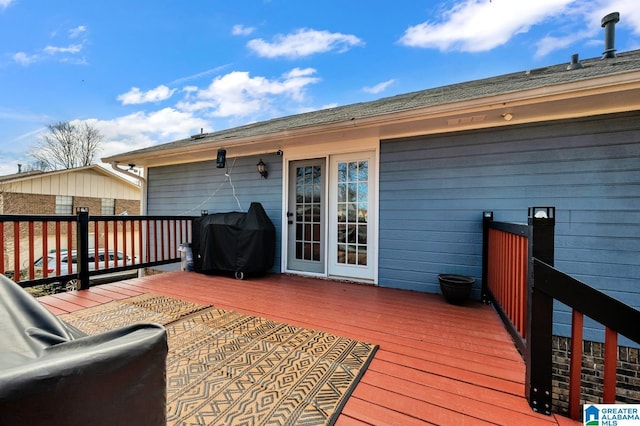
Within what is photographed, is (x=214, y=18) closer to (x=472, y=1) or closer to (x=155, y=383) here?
(x=472, y=1)

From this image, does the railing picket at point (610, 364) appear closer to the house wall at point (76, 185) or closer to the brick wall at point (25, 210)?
the brick wall at point (25, 210)

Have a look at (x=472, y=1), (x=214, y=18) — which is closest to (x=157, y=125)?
(x=214, y=18)

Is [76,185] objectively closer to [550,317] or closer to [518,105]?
[518,105]

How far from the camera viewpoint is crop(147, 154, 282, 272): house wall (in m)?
4.84

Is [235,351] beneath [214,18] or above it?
beneath

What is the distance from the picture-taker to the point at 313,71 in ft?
28.1

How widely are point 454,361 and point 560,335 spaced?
201cm

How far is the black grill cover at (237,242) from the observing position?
4.21 meters

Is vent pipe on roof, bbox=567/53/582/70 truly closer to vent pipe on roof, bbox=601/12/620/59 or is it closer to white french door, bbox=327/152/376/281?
vent pipe on roof, bbox=601/12/620/59

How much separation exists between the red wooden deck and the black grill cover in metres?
0.23

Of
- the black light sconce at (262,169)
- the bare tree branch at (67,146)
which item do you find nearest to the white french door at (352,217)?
the black light sconce at (262,169)

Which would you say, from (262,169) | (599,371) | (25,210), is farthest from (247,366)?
(25,210)

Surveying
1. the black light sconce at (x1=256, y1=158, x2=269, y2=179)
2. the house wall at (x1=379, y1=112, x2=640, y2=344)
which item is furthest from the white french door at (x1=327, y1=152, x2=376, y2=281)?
the black light sconce at (x1=256, y1=158, x2=269, y2=179)

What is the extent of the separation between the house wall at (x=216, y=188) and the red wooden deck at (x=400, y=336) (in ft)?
4.73
